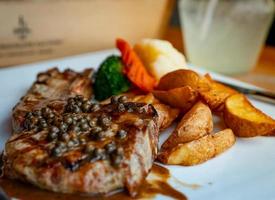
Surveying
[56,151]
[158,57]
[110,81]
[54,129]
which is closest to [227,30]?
[158,57]

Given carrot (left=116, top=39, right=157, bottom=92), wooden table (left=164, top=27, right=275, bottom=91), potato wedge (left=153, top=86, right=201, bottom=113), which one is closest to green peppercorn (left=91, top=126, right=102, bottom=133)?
potato wedge (left=153, top=86, right=201, bottom=113)

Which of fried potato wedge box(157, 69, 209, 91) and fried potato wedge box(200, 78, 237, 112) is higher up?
fried potato wedge box(157, 69, 209, 91)

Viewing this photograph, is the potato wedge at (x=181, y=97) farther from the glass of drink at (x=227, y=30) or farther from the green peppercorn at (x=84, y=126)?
the glass of drink at (x=227, y=30)

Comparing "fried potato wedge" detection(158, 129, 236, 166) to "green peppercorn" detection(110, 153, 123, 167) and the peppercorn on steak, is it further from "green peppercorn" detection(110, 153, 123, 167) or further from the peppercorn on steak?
"green peppercorn" detection(110, 153, 123, 167)

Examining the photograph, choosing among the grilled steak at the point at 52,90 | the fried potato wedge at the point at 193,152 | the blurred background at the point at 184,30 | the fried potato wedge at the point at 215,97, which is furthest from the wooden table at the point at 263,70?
the fried potato wedge at the point at 193,152

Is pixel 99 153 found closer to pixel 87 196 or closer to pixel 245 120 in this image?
pixel 87 196

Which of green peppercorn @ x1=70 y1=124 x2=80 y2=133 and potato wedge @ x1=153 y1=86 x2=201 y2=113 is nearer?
green peppercorn @ x1=70 y1=124 x2=80 y2=133

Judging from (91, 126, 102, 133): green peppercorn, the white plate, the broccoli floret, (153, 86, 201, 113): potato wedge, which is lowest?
the white plate
